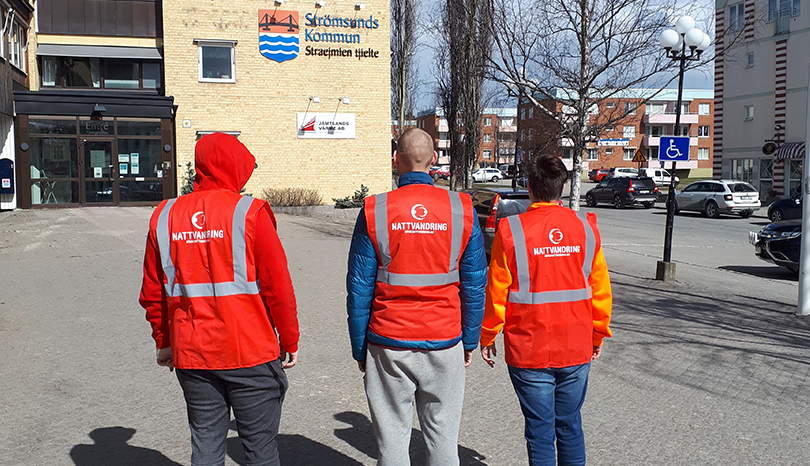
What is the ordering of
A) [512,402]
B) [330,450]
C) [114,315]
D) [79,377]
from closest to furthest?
[330,450], [512,402], [79,377], [114,315]

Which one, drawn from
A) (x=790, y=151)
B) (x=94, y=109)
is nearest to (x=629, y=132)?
(x=790, y=151)

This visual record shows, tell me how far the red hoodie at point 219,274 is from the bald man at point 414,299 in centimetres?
37

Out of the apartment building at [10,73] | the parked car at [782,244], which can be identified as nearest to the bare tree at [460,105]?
the apartment building at [10,73]

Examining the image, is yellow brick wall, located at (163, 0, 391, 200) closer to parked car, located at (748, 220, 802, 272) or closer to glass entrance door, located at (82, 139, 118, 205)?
glass entrance door, located at (82, 139, 118, 205)

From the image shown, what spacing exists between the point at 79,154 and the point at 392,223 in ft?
74.8

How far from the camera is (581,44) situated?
12.8 metres

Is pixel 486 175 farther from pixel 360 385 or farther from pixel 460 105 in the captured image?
pixel 360 385

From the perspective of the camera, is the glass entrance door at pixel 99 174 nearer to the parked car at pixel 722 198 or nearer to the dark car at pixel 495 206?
the dark car at pixel 495 206

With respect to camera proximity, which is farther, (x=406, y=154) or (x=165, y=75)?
(x=165, y=75)

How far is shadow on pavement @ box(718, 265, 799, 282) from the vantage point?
43.0 feet

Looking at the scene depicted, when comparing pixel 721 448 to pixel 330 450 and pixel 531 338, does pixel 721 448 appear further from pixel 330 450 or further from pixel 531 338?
pixel 330 450

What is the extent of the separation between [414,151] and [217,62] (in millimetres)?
23521

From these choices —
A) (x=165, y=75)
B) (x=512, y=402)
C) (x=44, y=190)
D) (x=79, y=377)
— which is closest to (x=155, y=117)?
(x=165, y=75)

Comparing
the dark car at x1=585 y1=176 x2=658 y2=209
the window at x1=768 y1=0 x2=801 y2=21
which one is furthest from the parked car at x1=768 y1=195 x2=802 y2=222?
the window at x1=768 y1=0 x2=801 y2=21
